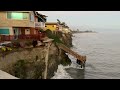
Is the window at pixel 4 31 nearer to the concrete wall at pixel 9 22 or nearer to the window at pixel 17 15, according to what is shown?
the concrete wall at pixel 9 22

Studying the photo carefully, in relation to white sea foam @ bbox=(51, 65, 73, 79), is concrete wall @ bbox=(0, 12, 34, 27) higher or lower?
higher

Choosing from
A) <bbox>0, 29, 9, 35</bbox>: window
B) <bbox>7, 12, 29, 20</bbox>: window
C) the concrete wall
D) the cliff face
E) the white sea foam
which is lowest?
the white sea foam

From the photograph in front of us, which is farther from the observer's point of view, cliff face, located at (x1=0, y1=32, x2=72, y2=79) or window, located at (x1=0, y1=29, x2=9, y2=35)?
window, located at (x1=0, y1=29, x2=9, y2=35)

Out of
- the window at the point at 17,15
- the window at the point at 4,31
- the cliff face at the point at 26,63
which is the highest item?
the window at the point at 17,15

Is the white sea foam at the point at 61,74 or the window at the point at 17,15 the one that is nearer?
A: the window at the point at 17,15

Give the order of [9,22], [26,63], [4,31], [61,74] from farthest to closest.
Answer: [61,74], [4,31], [9,22], [26,63]

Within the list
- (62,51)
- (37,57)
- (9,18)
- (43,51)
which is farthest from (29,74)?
(62,51)

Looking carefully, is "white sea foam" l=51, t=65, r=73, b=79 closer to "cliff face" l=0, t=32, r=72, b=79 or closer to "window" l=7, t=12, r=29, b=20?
"cliff face" l=0, t=32, r=72, b=79

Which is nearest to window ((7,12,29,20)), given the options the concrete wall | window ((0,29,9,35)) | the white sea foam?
the concrete wall

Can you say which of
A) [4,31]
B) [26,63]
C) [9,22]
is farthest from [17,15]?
[26,63]

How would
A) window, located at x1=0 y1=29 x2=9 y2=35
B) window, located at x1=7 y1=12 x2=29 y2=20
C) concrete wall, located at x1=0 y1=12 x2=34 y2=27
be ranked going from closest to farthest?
1. window, located at x1=7 y1=12 x2=29 y2=20
2. concrete wall, located at x1=0 y1=12 x2=34 y2=27
3. window, located at x1=0 y1=29 x2=9 y2=35

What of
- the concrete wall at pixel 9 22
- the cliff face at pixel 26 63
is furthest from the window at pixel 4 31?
the cliff face at pixel 26 63

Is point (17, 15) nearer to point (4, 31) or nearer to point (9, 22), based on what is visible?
point (9, 22)
